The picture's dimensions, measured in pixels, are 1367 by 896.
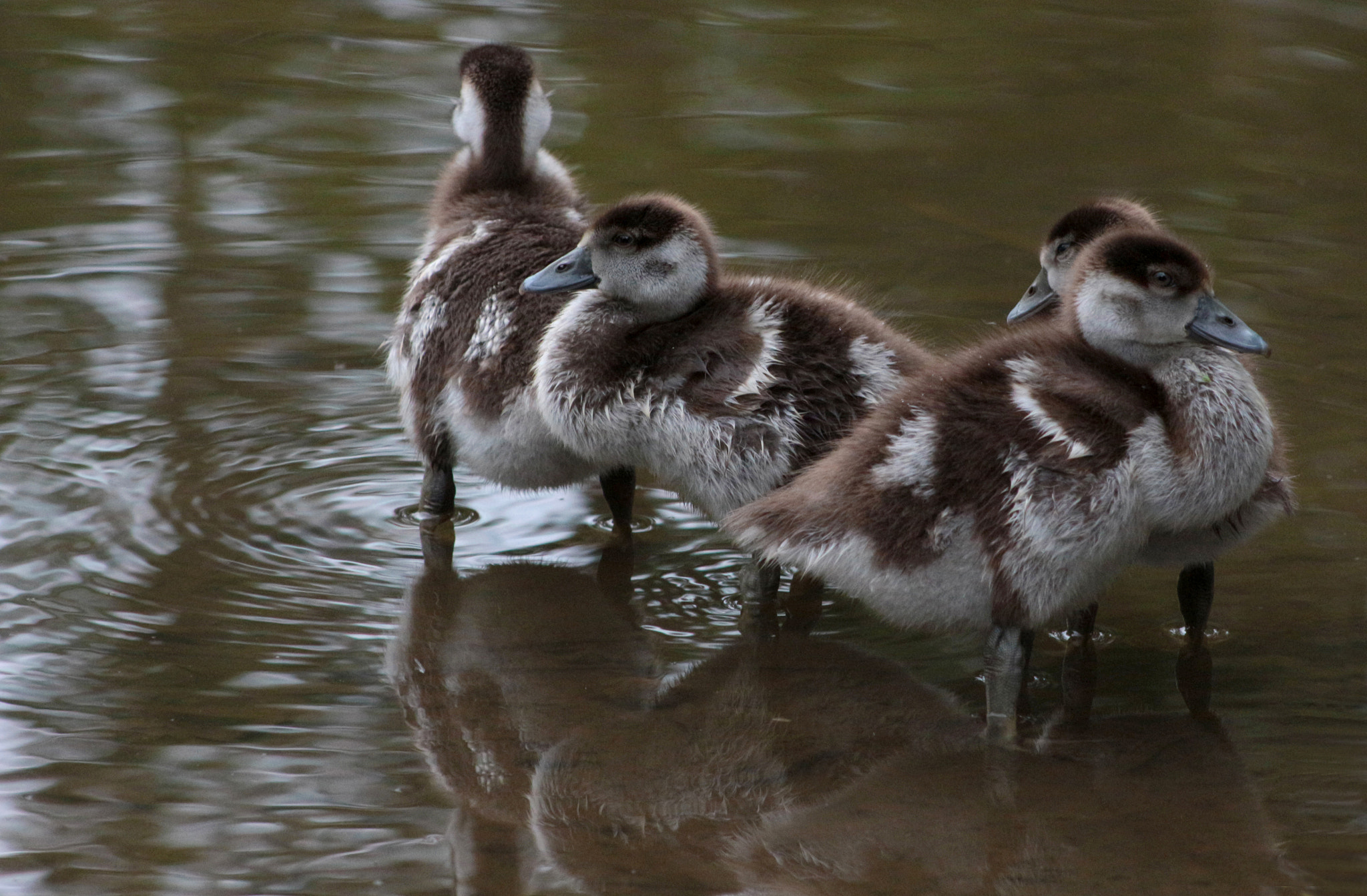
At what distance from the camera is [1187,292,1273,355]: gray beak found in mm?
4312

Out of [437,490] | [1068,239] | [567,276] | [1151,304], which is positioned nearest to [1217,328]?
[1151,304]

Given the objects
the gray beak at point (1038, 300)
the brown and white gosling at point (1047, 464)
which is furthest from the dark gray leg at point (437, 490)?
the gray beak at point (1038, 300)

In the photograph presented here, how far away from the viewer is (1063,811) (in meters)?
4.13

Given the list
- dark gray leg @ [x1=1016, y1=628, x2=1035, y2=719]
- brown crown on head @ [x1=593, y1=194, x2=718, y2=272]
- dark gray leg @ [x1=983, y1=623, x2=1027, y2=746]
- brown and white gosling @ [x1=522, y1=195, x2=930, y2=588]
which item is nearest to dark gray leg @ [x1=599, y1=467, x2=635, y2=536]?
brown and white gosling @ [x1=522, y1=195, x2=930, y2=588]

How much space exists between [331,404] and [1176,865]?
149 inches

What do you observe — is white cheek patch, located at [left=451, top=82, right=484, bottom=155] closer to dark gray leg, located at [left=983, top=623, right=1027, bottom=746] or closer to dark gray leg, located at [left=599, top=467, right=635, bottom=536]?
dark gray leg, located at [left=599, top=467, right=635, bottom=536]

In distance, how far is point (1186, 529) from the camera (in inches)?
175

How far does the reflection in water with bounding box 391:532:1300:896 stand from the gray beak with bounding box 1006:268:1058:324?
1200 mm

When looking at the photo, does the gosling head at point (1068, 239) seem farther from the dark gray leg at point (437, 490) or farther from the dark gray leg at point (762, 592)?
the dark gray leg at point (437, 490)

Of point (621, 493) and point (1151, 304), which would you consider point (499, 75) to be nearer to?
point (621, 493)

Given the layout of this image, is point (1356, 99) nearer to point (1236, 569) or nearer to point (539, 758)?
point (1236, 569)

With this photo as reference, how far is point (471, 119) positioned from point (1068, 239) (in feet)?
7.10

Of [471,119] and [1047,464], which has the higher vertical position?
[471,119]

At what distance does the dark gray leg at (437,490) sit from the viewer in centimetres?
577
